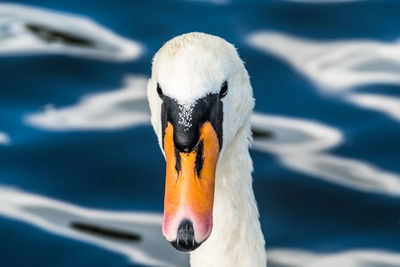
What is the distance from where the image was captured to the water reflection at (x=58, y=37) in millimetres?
8727

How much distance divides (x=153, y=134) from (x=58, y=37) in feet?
5.21

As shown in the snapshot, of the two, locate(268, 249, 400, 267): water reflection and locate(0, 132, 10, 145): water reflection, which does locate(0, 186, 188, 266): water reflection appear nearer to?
locate(0, 132, 10, 145): water reflection

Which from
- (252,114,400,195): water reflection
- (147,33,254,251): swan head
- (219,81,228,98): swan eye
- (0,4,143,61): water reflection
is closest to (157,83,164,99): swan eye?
(147,33,254,251): swan head

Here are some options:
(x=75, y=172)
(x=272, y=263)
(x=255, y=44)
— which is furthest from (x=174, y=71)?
(x=255, y=44)

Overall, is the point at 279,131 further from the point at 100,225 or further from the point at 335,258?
the point at 100,225

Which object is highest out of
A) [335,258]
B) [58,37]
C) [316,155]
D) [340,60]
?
[58,37]

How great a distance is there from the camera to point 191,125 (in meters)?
4.24

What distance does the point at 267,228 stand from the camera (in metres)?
7.04

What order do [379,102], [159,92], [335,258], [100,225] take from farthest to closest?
[379,102] < [100,225] < [335,258] < [159,92]

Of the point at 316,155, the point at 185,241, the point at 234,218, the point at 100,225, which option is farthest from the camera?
the point at 316,155

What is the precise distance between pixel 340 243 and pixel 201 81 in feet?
9.61

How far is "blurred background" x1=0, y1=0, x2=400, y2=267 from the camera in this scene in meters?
6.98

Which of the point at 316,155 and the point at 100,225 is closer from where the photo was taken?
the point at 100,225

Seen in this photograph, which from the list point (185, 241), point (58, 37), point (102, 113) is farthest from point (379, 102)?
point (185, 241)
